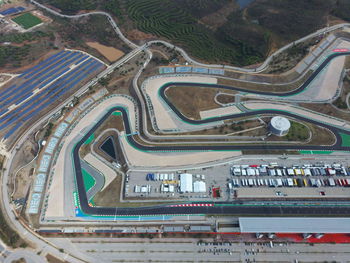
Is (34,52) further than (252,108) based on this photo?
Yes

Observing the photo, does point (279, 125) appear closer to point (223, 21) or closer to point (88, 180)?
point (88, 180)

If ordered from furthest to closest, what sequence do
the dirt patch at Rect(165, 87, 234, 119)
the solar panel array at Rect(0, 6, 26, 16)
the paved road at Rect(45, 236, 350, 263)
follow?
the solar panel array at Rect(0, 6, 26, 16) < the dirt patch at Rect(165, 87, 234, 119) < the paved road at Rect(45, 236, 350, 263)

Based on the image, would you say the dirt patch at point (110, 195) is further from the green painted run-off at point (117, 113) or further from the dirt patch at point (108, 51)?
the dirt patch at point (108, 51)

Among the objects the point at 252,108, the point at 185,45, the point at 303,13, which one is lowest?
the point at 252,108

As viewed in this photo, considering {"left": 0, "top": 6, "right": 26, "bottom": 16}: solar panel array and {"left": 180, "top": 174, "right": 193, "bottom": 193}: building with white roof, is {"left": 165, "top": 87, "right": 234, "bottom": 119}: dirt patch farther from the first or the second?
{"left": 0, "top": 6, "right": 26, "bottom": 16}: solar panel array

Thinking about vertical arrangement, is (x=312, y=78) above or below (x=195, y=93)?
above

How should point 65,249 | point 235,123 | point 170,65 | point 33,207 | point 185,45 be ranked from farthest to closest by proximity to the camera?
point 185,45
point 170,65
point 235,123
point 33,207
point 65,249

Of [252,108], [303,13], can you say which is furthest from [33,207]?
[303,13]

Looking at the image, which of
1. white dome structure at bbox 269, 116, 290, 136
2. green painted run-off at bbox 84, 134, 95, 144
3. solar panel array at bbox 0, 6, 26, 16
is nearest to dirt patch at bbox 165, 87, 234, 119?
white dome structure at bbox 269, 116, 290, 136

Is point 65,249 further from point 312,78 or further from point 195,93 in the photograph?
point 312,78
